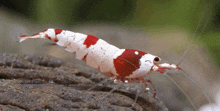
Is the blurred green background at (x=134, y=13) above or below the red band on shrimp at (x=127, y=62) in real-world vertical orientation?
above

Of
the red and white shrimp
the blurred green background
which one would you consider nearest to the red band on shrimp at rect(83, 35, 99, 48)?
the red and white shrimp

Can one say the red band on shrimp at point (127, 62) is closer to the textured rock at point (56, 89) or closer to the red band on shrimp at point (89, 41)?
the textured rock at point (56, 89)

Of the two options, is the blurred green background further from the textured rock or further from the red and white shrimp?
the textured rock

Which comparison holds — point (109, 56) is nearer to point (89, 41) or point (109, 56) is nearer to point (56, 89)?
point (89, 41)

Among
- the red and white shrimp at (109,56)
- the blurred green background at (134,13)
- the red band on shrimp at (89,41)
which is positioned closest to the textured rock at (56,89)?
the red and white shrimp at (109,56)

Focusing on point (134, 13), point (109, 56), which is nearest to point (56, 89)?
point (109, 56)

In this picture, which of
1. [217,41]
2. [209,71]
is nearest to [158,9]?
[217,41]

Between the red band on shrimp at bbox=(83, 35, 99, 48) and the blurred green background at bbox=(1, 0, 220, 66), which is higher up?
the blurred green background at bbox=(1, 0, 220, 66)
